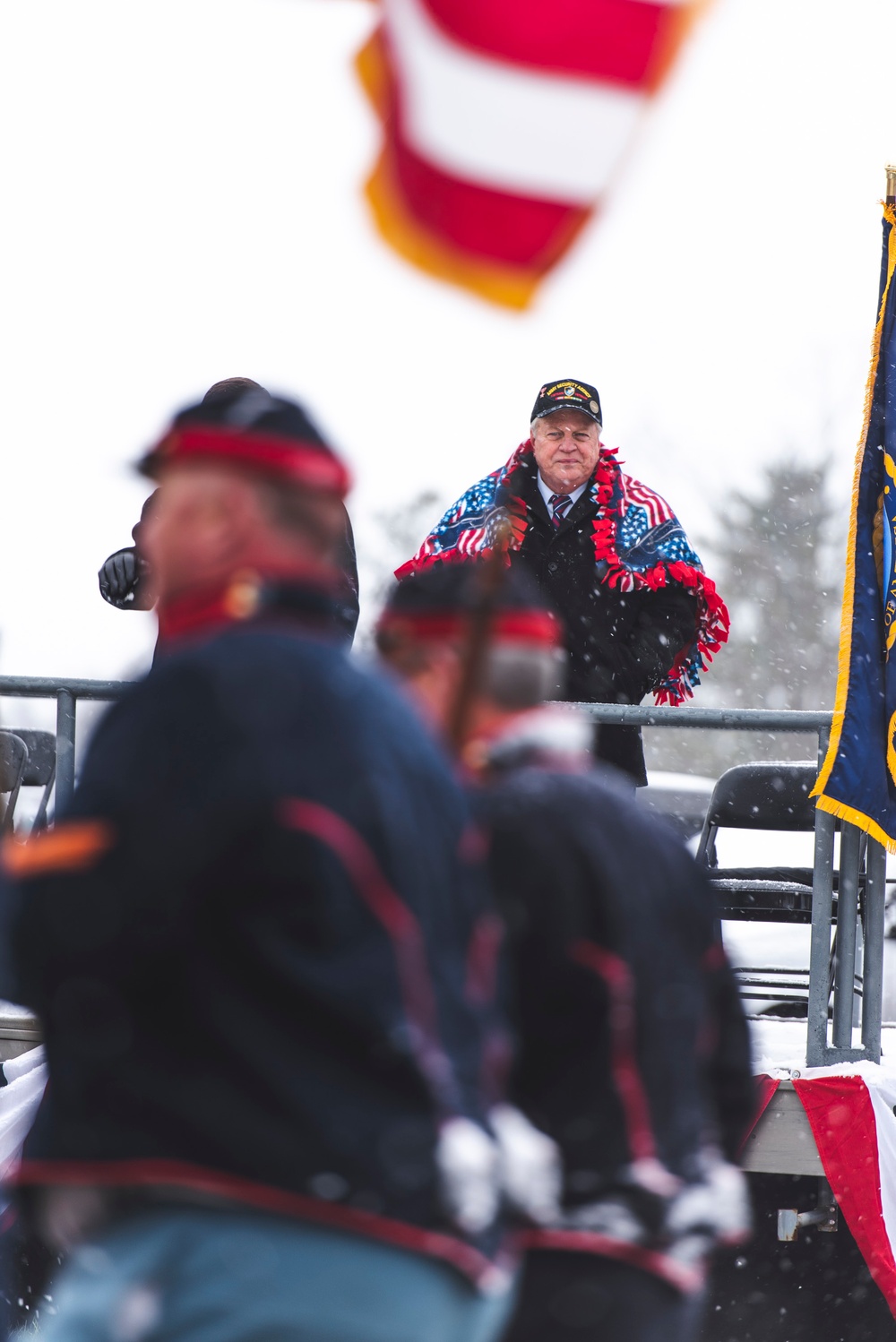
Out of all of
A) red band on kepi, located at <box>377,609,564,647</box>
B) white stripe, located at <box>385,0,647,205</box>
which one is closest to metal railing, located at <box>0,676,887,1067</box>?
red band on kepi, located at <box>377,609,564,647</box>

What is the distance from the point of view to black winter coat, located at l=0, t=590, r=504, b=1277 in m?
1.65

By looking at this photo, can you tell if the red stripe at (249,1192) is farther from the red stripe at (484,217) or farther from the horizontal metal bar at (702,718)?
the horizontal metal bar at (702,718)

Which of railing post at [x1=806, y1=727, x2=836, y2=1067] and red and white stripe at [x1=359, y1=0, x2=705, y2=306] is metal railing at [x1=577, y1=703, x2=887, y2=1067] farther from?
red and white stripe at [x1=359, y1=0, x2=705, y2=306]

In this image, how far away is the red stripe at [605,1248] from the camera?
6.89 ft

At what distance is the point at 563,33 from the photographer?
2066 mm

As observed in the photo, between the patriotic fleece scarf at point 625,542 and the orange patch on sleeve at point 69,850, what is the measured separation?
11.1 feet

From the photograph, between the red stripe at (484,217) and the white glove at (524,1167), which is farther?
the red stripe at (484,217)

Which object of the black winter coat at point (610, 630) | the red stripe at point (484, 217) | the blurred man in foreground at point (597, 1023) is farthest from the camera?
the black winter coat at point (610, 630)

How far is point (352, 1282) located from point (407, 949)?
1.02 feet

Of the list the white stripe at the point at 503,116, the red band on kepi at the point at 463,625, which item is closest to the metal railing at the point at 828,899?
the red band on kepi at the point at 463,625

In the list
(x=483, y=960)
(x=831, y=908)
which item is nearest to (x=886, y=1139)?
(x=831, y=908)

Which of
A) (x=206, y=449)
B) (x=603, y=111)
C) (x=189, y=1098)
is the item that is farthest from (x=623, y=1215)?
(x=603, y=111)

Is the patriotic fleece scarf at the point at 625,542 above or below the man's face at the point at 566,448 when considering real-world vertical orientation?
below

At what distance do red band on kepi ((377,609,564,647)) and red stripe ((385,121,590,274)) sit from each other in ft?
1.64
